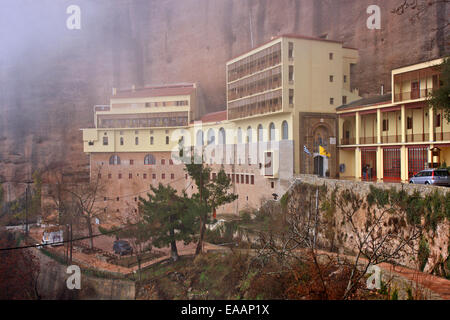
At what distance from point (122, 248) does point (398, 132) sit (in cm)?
1986

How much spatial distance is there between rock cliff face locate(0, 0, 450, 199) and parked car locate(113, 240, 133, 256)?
20.6 meters

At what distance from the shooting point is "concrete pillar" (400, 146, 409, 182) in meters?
23.3

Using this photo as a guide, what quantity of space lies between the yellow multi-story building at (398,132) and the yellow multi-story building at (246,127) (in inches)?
52.3

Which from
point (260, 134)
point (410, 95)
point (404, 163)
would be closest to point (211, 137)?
point (260, 134)

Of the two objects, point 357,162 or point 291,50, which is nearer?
point 357,162

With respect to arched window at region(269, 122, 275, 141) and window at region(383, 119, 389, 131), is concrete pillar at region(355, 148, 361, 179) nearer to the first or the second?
window at region(383, 119, 389, 131)

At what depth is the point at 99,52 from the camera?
181 feet

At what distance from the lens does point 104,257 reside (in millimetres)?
28312

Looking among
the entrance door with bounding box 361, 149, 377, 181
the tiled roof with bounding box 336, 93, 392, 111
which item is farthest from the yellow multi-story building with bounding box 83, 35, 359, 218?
the entrance door with bounding box 361, 149, 377, 181

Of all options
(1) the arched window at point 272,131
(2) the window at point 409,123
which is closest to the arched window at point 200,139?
(1) the arched window at point 272,131

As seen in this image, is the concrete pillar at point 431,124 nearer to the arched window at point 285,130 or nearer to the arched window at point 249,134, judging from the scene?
the arched window at point 285,130

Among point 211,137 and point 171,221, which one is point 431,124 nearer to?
point 171,221

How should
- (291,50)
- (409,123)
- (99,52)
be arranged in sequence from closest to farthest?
(409,123) < (291,50) < (99,52)

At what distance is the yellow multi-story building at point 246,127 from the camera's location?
2734 centimetres
